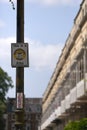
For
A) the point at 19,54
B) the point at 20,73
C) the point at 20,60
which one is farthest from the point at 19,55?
the point at 20,73

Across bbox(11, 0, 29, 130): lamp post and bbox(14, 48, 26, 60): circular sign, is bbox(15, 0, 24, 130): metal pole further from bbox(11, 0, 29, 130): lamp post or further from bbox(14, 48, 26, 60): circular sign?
bbox(14, 48, 26, 60): circular sign

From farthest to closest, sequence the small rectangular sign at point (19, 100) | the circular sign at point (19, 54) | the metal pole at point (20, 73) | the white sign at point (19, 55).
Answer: the circular sign at point (19, 54)
the white sign at point (19, 55)
the small rectangular sign at point (19, 100)
the metal pole at point (20, 73)

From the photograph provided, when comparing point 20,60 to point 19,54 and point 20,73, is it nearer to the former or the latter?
point 19,54

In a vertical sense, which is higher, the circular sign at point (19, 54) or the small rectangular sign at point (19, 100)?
the circular sign at point (19, 54)

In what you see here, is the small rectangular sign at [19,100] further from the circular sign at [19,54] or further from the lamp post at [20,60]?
the circular sign at [19,54]

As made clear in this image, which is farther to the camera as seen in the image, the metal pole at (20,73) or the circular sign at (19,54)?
the circular sign at (19,54)

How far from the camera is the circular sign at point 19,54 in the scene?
31.8ft

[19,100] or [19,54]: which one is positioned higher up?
[19,54]

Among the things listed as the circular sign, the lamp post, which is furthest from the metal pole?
the circular sign

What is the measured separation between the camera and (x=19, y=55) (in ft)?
31.9

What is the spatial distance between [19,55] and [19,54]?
0.07 ft

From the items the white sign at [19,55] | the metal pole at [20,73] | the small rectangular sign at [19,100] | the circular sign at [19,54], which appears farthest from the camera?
the circular sign at [19,54]

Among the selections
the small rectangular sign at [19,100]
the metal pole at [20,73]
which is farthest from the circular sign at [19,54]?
the small rectangular sign at [19,100]

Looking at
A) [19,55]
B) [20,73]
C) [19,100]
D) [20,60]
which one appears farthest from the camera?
[19,55]
